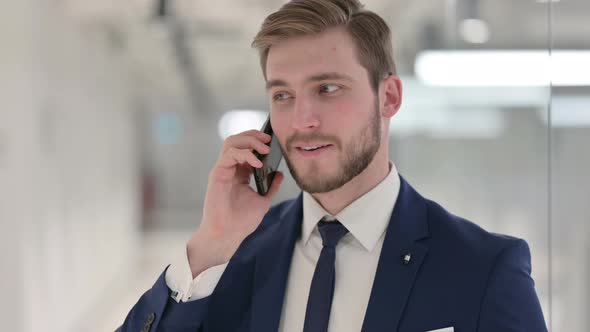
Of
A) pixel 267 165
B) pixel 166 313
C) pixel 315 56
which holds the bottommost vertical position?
pixel 166 313

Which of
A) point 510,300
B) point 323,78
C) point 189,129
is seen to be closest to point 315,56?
point 323,78

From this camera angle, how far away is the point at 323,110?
169 cm

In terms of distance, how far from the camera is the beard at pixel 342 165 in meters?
1.69

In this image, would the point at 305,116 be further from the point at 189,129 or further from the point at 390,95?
the point at 189,129

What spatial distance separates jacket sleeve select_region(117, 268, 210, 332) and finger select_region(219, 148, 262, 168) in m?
0.33

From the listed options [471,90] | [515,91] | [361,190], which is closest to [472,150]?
[471,90]

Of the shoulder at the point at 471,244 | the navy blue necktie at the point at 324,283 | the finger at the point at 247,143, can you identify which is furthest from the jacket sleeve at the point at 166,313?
the shoulder at the point at 471,244

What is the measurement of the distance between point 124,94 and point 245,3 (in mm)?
3878

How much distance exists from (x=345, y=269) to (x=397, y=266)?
0.16 meters

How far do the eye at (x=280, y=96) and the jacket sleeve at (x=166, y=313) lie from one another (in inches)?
21.0

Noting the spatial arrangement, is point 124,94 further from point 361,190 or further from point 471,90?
point 361,190

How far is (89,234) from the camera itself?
27.3ft

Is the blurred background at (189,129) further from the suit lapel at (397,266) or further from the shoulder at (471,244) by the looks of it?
the suit lapel at (397,266)

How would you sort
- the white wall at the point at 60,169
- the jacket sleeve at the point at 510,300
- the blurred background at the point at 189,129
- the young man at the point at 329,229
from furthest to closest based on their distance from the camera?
1. the white wall at the point at 60,169
2. the blurred background at the point at 189,129
3. the young man at the point at 329,229
4. the jacket sleeve at the point at 510,300
